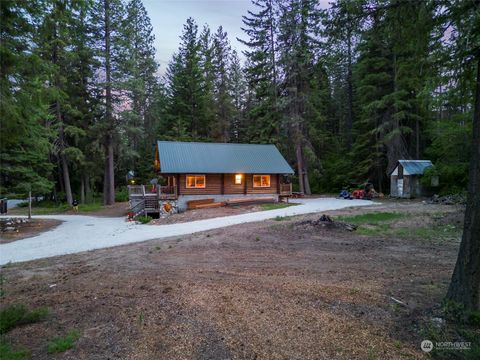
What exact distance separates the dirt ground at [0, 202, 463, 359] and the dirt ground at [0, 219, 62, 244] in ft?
21.0

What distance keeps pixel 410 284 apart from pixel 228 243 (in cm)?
555

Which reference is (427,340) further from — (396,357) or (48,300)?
(48,300)

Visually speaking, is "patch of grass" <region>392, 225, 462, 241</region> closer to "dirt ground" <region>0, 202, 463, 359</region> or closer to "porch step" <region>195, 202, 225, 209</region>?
"dirt ground" <region>0, 202, 463, 359</region>

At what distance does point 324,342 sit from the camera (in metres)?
3.59

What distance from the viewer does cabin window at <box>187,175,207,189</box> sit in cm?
2214

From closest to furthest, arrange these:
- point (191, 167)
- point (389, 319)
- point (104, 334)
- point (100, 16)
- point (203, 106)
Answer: point (104, 334) < point (389, 319) < point (191, 167) < point (100, 16) < point (203, 106)

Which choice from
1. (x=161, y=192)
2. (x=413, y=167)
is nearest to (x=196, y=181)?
(x=161, y=192)

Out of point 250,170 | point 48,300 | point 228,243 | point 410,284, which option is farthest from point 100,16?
point 410,284

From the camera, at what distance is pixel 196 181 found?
22312 mm

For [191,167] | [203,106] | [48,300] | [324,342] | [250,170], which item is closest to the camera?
[324,342]

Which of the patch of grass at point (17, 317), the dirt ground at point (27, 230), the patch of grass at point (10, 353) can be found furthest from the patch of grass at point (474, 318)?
the dirt ground at point (27, 230)

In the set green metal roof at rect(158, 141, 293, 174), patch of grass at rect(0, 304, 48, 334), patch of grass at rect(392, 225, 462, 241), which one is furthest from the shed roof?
patch of grass at rect(0, 304, 48, 334)

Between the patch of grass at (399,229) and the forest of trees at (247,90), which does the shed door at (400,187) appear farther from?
the patch of grass at (399,229)

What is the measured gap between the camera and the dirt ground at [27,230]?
13.2m
